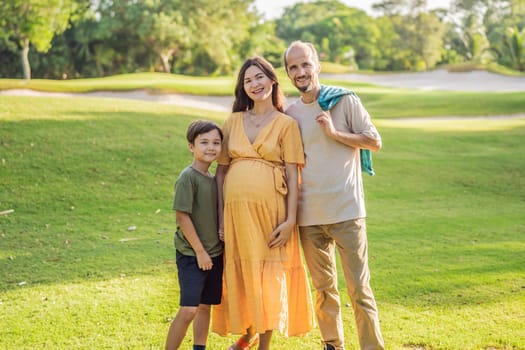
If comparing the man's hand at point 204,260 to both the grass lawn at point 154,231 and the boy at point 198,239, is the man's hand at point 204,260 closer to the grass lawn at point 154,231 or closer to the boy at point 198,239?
the boy at point 198,239

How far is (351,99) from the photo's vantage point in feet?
12.9

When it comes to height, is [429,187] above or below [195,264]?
below

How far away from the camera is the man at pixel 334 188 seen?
3.88 meters

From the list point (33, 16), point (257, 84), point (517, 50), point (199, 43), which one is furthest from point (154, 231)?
point (517, 50)

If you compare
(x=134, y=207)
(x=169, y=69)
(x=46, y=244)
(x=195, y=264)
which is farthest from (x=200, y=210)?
(x=169, y=69)

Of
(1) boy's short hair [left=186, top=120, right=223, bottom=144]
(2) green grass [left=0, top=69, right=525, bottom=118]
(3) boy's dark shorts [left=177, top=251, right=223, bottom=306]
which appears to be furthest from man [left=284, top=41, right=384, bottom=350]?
(2) green grass [left=0, top=69, right=525, bottom=118]

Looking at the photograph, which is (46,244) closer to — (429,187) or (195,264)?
(195,264)

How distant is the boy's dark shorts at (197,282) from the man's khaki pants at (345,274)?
0.62 meters

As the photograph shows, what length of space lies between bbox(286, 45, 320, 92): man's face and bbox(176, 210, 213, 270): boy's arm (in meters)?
1.13

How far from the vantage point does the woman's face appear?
3.89 m

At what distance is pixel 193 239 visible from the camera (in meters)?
3.84

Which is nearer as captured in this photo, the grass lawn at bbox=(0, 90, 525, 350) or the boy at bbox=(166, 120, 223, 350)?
the boy at bbox=(166, 120, 223, 350)

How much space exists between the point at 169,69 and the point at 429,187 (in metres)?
33.5

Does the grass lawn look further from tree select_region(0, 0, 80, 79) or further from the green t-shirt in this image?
tree select_region(0, 0, 80, 79)
